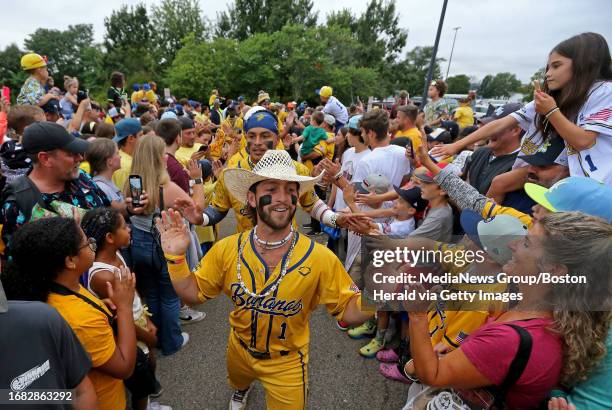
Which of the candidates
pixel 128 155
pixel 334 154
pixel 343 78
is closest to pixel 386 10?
pixel 343 78

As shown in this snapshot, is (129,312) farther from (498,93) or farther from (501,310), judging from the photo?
(498,93)

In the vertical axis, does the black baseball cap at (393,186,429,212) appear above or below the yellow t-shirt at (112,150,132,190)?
above

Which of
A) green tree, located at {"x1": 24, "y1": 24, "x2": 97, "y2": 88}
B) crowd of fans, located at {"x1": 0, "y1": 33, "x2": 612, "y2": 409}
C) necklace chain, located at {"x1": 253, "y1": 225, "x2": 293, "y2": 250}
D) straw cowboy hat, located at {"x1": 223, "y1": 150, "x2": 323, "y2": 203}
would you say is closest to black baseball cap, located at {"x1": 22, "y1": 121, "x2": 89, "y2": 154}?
crowd of fans, located at {"x1": 0, "y1": 33, "x2": 612, "y2": 409}

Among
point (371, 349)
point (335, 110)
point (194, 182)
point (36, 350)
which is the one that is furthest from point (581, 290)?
point (335, 110)

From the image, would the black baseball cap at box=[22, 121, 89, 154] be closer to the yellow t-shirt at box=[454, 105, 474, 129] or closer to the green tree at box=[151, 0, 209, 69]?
the yellow t-shirt at box=[454, 105, 474, 129]

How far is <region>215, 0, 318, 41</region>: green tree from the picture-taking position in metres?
44.0

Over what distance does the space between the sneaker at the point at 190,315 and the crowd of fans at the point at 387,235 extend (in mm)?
17

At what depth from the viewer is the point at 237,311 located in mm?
2322

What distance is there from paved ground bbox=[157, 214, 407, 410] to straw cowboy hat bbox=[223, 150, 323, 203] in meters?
1.98

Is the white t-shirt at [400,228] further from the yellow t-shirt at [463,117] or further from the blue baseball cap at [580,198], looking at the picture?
the yellow t-shirt at [463,117]

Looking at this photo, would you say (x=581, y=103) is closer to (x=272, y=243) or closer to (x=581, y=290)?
(x=581, y=290)

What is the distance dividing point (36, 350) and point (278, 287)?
3.93 feet

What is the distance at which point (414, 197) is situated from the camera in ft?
11.3

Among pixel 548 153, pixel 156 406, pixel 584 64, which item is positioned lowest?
pixel 156 406
